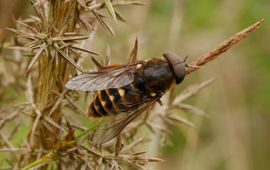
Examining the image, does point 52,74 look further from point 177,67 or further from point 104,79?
point 177,67

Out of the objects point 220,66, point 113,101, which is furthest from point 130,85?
point 220,66

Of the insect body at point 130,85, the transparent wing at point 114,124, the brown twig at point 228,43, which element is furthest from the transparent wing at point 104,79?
the brown twig at point 228,43

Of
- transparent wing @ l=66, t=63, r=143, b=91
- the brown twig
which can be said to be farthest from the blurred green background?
the brown twig

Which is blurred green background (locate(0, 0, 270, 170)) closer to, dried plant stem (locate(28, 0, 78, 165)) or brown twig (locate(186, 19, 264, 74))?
dried plant stem (locate(28, 0, 78, 165))

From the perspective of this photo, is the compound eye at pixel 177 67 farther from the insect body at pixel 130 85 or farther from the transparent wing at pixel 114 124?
the transparent wing at pixel 114 124

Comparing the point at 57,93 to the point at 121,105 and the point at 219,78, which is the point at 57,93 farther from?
the point at 219,78

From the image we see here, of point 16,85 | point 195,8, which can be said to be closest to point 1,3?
point 16,85
